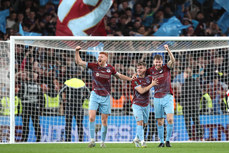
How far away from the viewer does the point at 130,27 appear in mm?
15805

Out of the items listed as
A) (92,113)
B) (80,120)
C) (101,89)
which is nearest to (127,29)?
(80,120)

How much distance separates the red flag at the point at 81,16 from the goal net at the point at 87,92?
616 millimetres

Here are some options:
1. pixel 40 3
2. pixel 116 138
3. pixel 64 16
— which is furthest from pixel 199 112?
pixel 40 3

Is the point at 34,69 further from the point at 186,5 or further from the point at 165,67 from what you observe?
the point at 186,5

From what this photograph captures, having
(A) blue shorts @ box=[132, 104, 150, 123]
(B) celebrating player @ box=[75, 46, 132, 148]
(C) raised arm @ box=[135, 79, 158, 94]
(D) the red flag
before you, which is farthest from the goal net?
(A) blue shorts @ box=[132, 104, 150, 123]

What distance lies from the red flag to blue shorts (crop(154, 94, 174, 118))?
3.62 m

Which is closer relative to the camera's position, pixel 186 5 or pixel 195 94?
pixel 195 94

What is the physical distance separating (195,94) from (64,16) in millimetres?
3973

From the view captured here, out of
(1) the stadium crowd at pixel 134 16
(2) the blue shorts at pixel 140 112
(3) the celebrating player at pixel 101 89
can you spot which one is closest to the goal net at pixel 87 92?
(3) the celebrating player at pixel 101 89

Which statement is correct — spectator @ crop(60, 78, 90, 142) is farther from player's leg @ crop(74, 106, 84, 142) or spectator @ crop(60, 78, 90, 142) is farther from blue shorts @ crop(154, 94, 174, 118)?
blue shorts @ crop(154, 94, 174, 118)

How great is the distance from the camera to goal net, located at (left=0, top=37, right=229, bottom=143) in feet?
35.8

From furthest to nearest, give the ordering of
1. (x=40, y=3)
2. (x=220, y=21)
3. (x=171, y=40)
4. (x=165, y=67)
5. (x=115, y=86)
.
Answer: (x=40, y=3)
(x=220, y=21)
(x=115, y=86)
(x=171, y=40)
(x=165, y=67)

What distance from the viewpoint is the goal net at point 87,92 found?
10.9 metres

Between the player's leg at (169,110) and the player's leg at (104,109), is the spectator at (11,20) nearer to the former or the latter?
the player's leg at (104,109)
